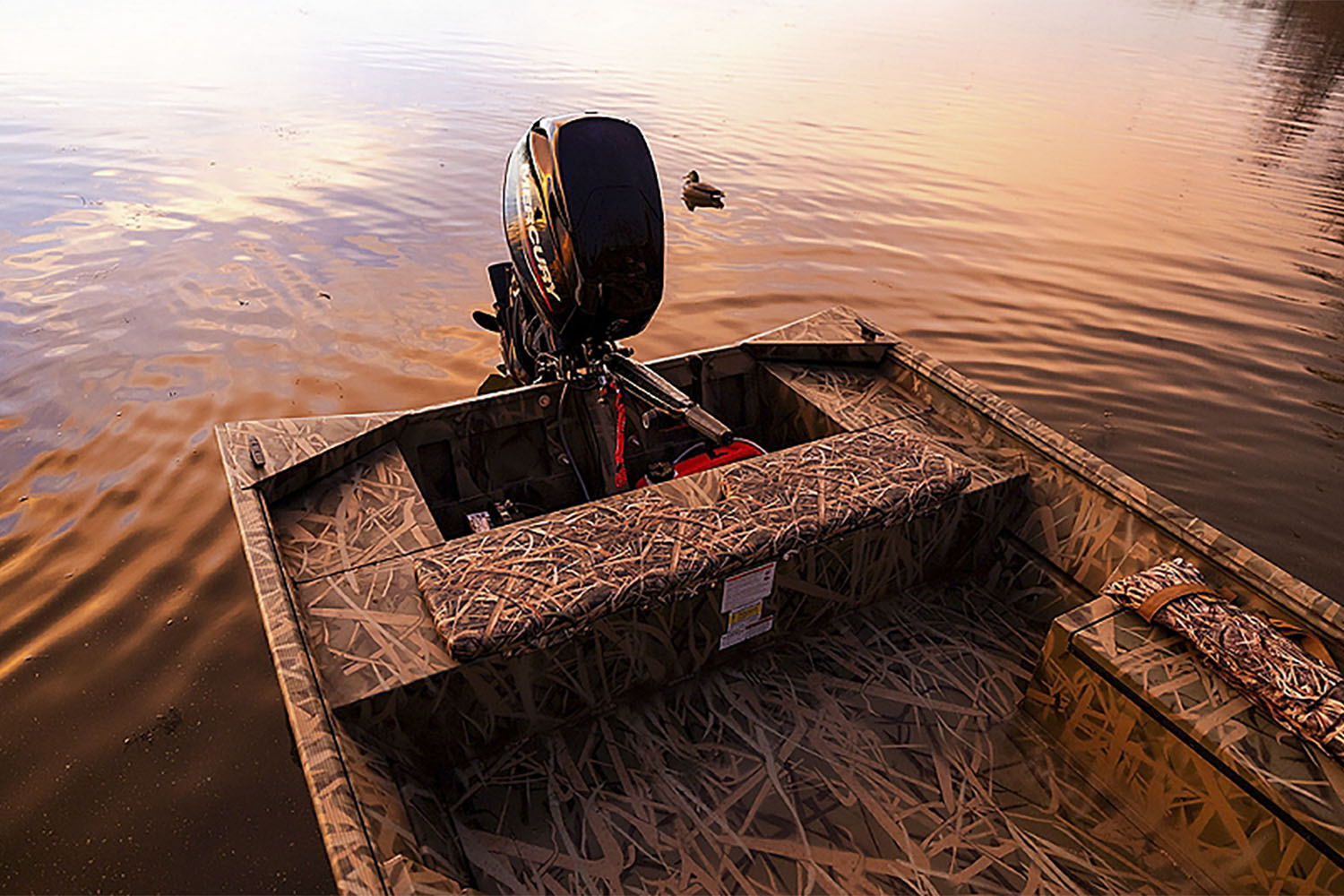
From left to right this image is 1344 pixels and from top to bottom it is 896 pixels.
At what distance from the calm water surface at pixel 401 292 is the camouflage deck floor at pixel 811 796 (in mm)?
1006

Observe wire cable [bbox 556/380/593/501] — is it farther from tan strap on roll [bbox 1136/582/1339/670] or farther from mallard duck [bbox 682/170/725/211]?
mallard duck [bbox 682/170/725/211]

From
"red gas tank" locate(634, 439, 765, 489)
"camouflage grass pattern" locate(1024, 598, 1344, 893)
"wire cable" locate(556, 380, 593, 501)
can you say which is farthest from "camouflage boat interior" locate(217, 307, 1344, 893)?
"red gas tank" locate(634, 439, 765, 489)

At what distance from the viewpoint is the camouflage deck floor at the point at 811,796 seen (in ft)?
6.39

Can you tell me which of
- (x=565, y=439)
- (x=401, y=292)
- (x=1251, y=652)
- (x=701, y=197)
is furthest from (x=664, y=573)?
(x=701, y=197)

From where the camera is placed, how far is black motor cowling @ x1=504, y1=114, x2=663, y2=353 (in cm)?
249

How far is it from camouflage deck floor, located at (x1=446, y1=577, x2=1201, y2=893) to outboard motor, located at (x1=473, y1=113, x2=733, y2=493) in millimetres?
940

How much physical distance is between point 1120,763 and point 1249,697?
1.29 feet

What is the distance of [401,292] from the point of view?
21.2ft

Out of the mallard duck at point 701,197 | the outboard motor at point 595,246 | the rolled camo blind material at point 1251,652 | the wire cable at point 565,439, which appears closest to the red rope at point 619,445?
the outboard motor at point 595,246

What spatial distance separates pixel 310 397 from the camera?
4.97 meters

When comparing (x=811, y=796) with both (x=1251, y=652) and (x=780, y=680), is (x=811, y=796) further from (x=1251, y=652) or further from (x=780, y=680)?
(x=1251, y=652)

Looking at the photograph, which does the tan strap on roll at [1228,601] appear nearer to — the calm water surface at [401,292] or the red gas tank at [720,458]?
the red gas tank at [720,458]

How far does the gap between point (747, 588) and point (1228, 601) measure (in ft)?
4.62

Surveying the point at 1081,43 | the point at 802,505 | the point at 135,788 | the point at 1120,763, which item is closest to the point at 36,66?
the point at 135,788
